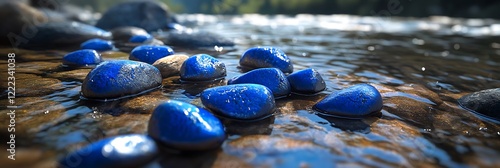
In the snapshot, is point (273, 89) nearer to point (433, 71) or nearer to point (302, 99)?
point (302, 99)

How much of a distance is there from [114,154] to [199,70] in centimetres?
157

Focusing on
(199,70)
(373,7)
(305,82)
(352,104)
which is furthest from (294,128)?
(373,7)

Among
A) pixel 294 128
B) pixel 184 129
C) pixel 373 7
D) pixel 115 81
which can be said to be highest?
pixel 373 7

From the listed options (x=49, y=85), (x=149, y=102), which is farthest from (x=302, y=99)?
(x=49, y=85)

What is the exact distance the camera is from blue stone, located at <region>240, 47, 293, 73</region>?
11.0 feet

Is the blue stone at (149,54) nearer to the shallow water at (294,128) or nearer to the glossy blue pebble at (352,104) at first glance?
the shallow water at (294,128)

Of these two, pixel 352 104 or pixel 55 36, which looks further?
pixel 55 36

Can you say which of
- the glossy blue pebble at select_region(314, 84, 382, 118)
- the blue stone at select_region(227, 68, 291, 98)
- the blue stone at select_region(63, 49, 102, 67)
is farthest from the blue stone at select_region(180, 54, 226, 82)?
the blue stone at select_region(63, 49, 102, 67)

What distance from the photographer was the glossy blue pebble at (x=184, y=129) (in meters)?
1.58

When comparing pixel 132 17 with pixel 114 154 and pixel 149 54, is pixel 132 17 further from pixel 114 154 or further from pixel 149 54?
pixel 114 154

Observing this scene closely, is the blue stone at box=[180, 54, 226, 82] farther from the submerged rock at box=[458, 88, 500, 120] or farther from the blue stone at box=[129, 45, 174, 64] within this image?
the submerged rock at box=[458, 88, 500, 120]

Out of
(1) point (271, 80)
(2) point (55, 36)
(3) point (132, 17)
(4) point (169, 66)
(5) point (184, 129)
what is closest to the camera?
(5) point (184, 129)

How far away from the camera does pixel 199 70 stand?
9.50 ft

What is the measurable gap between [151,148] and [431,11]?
1045 inches
